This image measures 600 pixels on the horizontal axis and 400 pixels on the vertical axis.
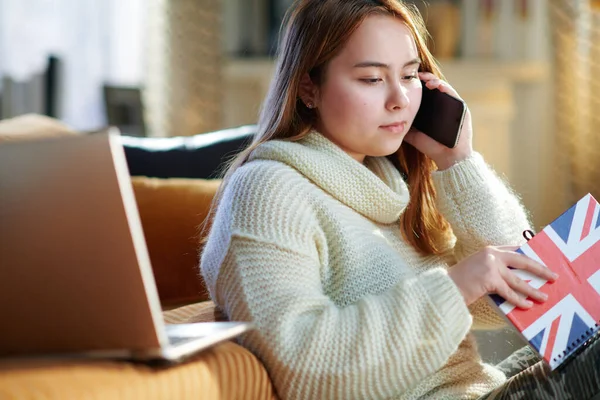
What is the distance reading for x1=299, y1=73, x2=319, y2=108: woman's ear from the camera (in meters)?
1.34

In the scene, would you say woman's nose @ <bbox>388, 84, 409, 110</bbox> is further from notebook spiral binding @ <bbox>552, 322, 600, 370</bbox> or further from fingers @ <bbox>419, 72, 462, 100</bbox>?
notebook spiral binding @ <bbox>552, 322, 600, 370</bbox>

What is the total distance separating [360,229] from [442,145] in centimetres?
25


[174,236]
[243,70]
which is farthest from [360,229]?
[243,70]

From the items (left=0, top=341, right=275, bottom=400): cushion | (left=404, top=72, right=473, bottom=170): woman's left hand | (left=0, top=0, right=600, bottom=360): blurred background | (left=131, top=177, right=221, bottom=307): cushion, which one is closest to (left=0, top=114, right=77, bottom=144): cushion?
(left=131, top=177, right=221, bottom=307): cushion

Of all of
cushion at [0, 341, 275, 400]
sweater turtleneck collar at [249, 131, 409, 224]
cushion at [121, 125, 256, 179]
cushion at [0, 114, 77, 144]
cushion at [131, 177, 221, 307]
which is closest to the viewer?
cushion at [0, 341, 275, 400]

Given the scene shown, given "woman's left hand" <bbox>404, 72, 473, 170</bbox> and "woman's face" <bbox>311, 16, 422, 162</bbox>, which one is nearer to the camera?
"woman's face" <bbox>311, 16, 422, 162</bbox>

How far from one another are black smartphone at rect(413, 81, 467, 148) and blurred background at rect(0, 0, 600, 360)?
2239 millimetres

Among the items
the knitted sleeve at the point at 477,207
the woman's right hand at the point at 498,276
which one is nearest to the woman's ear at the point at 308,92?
the knitted sleeve at the point at 477,207

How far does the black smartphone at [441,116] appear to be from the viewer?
1389 millimetres

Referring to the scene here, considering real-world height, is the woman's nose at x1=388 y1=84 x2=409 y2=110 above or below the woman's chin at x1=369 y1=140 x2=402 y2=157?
above

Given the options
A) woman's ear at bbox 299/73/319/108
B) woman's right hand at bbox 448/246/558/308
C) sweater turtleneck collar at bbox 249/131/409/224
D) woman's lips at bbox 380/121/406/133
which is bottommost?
woman's right hand at bbox 448/246/558/308

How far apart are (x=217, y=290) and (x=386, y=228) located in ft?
1.13

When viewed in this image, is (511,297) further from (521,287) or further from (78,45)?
(78,45)

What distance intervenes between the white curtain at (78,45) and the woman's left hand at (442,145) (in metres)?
2.41
